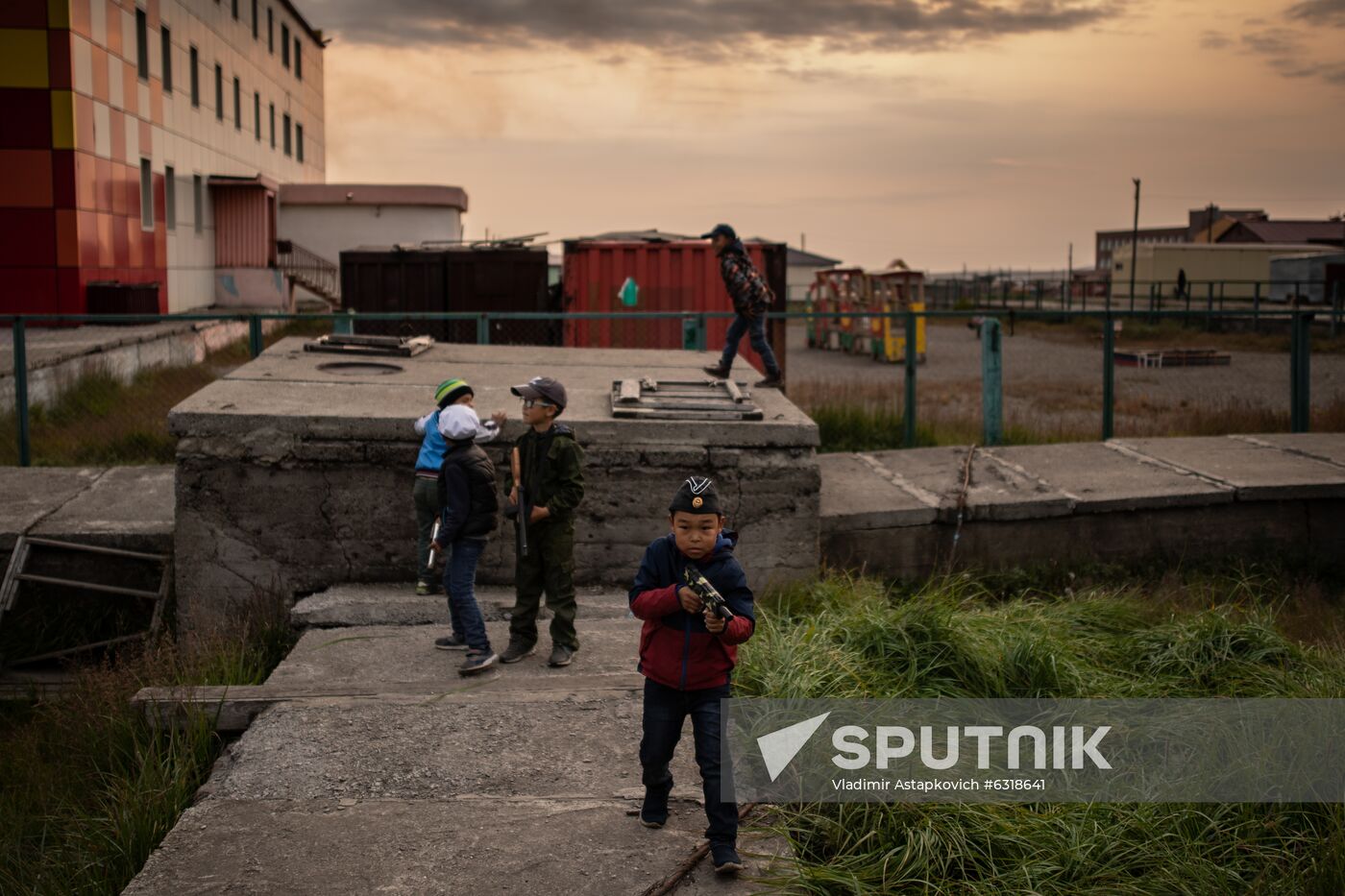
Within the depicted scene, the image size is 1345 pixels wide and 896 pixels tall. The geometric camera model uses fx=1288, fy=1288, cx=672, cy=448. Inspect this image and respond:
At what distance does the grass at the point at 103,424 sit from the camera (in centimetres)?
1208

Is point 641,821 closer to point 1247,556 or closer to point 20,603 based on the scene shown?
point 20,603

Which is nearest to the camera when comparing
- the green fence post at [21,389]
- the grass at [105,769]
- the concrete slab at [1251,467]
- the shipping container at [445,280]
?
the grass at [105,769]

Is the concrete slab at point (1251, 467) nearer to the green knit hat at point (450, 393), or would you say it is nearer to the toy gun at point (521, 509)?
the toy gun at point (521, 509)

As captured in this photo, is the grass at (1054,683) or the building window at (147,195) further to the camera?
the building window at (147,195)

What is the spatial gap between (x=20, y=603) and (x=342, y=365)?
9.59ft

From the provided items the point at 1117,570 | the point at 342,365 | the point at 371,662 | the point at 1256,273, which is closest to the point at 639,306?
the point at 342,365

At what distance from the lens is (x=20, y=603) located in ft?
30.3

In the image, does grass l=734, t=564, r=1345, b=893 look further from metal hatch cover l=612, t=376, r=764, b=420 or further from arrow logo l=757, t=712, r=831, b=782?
metal hatch cover l=612, t=376, r=764, b=420

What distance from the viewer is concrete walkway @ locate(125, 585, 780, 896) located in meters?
4.36

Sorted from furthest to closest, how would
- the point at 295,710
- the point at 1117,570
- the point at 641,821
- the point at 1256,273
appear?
the point at 1256,273, the point at 1117,570, the point at 295,710, the point at 641,821

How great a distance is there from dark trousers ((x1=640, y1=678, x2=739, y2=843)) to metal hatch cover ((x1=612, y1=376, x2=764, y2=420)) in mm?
4309

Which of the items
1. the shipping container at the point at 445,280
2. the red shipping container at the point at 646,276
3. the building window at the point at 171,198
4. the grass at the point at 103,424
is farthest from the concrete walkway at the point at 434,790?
the building window at the point at 171,198

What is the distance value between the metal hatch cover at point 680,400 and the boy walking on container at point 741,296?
2.52 feet

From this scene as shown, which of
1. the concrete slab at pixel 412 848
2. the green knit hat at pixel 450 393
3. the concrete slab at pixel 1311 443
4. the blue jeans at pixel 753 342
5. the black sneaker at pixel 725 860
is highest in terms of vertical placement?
the blue jeans at pixel 753 342
